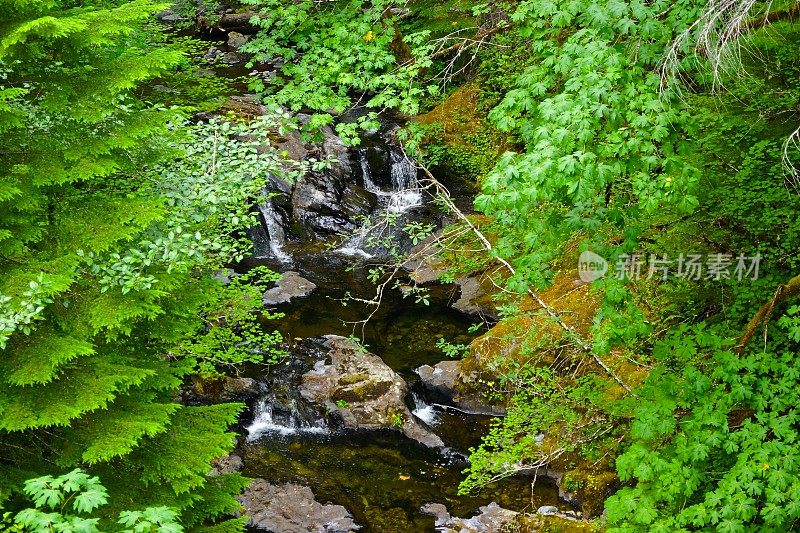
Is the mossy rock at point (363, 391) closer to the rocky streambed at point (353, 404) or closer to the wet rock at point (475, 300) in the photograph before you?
the rocky streambed at point (353, 404)

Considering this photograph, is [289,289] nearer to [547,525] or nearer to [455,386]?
[455,386]

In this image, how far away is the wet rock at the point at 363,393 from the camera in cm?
972

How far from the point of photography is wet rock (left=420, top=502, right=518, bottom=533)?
7.80m

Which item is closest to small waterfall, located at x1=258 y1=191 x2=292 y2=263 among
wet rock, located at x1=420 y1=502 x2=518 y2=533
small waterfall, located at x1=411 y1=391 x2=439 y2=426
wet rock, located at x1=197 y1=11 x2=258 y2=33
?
small waterfall, located at x1=411 y1=391 x2=439 y2=426

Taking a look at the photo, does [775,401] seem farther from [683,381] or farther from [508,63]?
[508,63]

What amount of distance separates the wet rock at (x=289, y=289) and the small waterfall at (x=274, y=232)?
39.3 inches

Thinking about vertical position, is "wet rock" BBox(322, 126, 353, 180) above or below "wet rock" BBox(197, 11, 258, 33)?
below

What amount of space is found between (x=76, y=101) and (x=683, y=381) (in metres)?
5.84

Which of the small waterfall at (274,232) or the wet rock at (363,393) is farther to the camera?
the small waterfall at (274,232)

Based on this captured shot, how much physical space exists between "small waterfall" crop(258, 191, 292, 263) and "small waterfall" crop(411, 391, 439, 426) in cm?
539

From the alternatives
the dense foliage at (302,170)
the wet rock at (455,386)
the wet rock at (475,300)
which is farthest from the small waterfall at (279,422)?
the wet rock at (475,300)

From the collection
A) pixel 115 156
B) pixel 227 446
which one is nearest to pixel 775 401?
pixel 227 446

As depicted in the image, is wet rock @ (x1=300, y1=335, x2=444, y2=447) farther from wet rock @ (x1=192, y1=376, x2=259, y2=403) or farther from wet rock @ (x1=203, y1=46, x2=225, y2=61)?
wet rock @ (x1=203, y1=46, x2=225, y2=61)

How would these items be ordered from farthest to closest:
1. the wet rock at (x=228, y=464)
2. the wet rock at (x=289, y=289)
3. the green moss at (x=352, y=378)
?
the wet rock at (x=289, y=289) → the green moss at (x=352, y=378) → the wet rock at (x=228, y=464)
